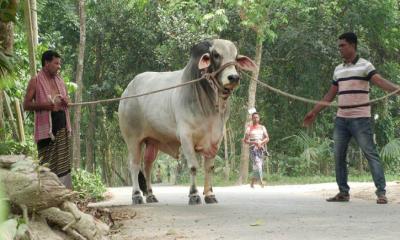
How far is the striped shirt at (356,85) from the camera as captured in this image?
8.52 m

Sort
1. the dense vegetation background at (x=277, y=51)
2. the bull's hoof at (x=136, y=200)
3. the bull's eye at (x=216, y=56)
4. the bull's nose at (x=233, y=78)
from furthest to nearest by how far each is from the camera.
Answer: the dense vegetation background at (x=277, y=51) → the bull's hoof at (x=136, y=200) → the bull's eye at (x=216, y=56) → the bull's nose at (x=233, y=78)

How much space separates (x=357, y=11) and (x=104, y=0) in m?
8.69

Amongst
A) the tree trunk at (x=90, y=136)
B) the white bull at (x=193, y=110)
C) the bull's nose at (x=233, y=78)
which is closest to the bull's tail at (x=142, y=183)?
the white bull at (x=193, y=110)

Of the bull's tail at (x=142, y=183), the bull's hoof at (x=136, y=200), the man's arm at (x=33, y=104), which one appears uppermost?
the man's arm at (x=33, y=104)

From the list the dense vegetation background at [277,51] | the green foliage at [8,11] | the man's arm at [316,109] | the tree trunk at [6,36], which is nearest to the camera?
the green foliage at [8,11]

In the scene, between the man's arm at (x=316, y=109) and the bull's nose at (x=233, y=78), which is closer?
the bull's nose at (x=233, y=78)

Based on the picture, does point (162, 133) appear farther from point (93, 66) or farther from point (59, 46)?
point (93, 66)

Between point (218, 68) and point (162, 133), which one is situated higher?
point (218, 68)

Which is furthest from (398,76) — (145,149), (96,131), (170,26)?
(145,149)

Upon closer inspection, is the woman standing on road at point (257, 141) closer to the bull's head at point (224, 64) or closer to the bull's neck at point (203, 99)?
the bull's neck at point (203, 99)

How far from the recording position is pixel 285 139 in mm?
26172

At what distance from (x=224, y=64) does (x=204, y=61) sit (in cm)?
25

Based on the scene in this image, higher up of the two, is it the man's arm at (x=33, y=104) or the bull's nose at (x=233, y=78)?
the bull's nose at (x=233, y=78)

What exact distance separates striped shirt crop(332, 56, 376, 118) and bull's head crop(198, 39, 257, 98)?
1.17 meters
